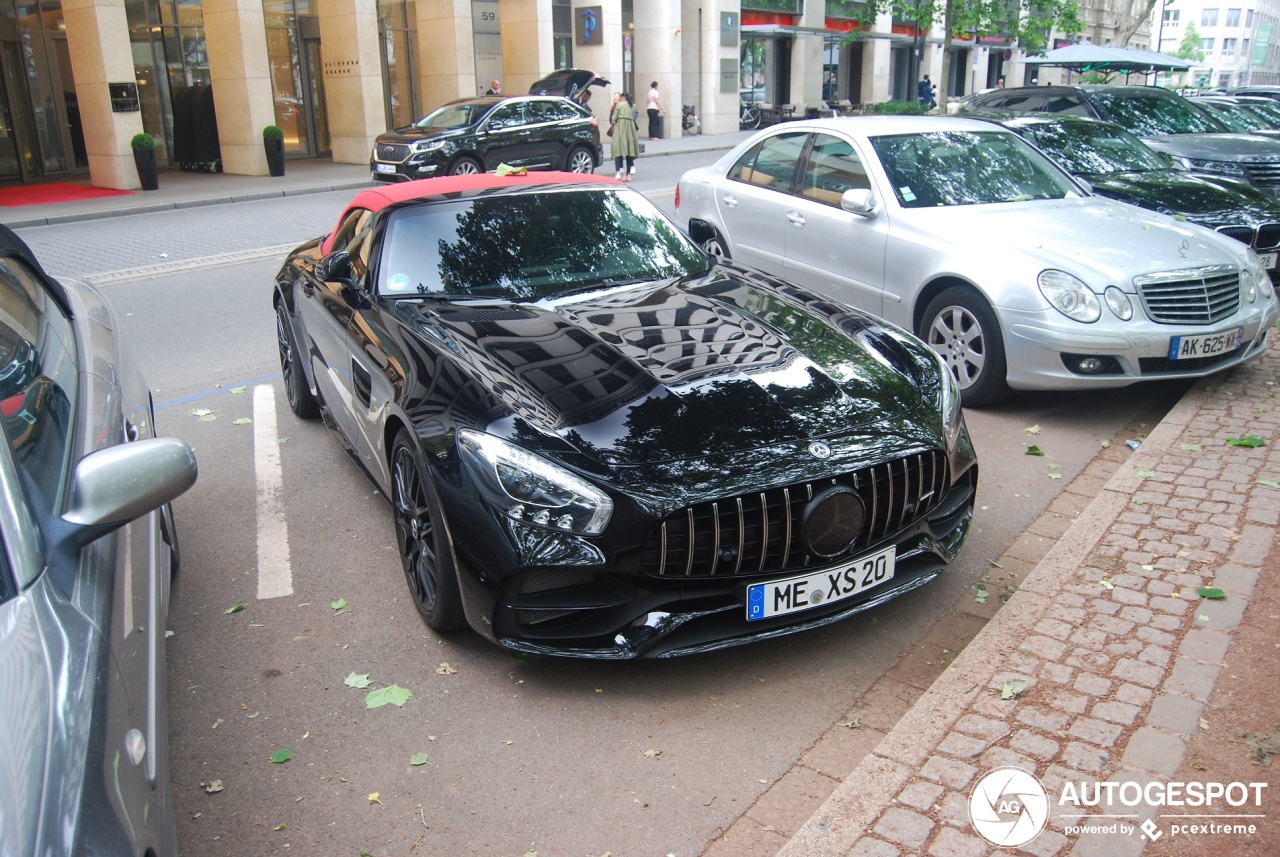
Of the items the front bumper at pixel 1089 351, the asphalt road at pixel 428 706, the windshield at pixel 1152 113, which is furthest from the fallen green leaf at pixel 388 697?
the windshield at pixel 1152 113

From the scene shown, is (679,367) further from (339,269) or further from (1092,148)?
(1092,148)

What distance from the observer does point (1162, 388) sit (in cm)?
705

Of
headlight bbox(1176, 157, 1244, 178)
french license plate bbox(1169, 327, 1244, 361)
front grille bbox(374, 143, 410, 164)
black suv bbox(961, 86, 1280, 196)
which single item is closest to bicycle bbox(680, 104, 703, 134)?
front grille bbox(374, 143, 410, 164)

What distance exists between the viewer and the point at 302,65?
27.1m

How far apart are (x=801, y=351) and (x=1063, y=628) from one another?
142 cm

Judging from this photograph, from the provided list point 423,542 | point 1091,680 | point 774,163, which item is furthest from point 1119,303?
point 423,542

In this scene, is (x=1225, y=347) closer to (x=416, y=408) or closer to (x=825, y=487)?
(x=825, y=487)

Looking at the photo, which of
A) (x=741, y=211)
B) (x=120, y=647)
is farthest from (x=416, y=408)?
(x=741, y=211)

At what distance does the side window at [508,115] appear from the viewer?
65.7 ft

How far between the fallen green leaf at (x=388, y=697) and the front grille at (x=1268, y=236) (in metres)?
8.35

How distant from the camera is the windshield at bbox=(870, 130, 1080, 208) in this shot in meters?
7.04

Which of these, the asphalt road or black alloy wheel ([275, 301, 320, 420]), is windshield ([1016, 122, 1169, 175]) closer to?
the asphalt road

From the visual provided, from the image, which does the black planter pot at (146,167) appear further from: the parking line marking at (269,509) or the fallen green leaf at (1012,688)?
the fallen green leaf at (1012,688)

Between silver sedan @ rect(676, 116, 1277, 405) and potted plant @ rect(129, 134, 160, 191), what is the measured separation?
52.2ft
